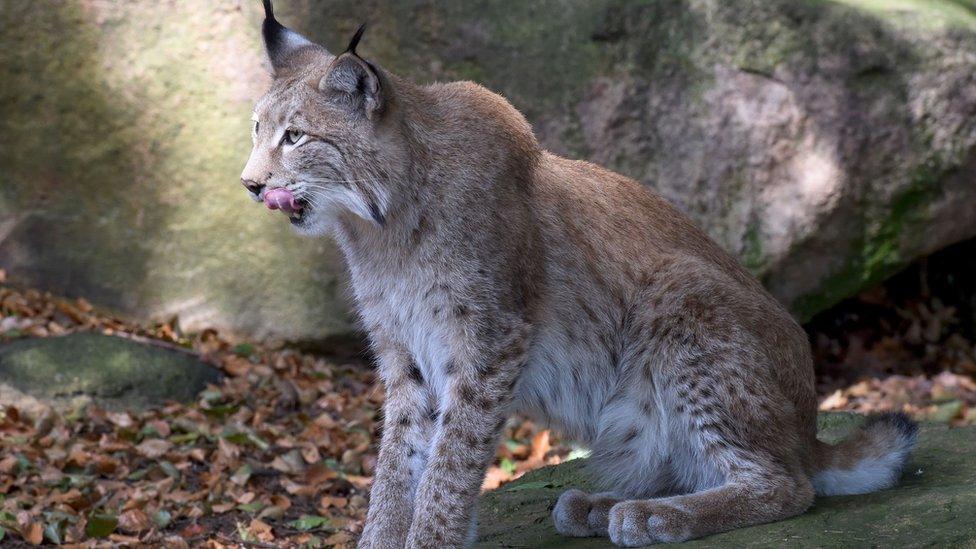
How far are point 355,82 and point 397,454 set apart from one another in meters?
1.31

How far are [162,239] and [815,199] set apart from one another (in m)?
4.12

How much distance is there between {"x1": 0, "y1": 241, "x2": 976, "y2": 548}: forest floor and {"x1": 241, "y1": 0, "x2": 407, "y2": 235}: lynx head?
1.90 meters

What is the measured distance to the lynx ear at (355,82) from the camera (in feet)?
12.6

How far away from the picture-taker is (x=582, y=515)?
4207 millimetres

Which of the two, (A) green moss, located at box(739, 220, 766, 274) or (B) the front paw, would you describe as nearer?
(B) the front paw

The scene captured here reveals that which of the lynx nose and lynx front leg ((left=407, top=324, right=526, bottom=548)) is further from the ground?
the lynx nose

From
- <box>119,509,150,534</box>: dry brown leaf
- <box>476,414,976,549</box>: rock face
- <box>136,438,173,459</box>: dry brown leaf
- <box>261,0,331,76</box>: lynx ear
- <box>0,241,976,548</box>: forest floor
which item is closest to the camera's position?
<box>476,414,976,549</box>: rock face

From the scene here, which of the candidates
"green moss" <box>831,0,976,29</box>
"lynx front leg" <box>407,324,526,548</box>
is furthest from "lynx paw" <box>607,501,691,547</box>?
"green moss" <box>831,0,976,29</box>

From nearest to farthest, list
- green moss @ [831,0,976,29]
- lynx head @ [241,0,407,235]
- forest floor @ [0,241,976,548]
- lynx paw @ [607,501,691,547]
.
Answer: lynx paw @ [607,501,691,547]
lynx head @ [241,0,407,235]
forest floor @ [0,241,976,548]
green moss @ [831,0,976,29]

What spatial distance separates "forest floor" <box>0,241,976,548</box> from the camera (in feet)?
17.9

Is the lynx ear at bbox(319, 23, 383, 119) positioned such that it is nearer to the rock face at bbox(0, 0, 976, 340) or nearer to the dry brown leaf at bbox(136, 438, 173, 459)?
the dry brown leaf at bbox(136, 438, 173, 459)

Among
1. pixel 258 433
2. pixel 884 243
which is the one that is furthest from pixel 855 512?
pixel 884 243

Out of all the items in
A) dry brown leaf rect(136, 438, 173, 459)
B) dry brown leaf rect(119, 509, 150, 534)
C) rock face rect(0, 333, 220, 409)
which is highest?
rock face rect(0, 333, 220, 409)

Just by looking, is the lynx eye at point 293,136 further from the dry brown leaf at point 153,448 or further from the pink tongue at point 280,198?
the dry brown leaf at point 153,448
